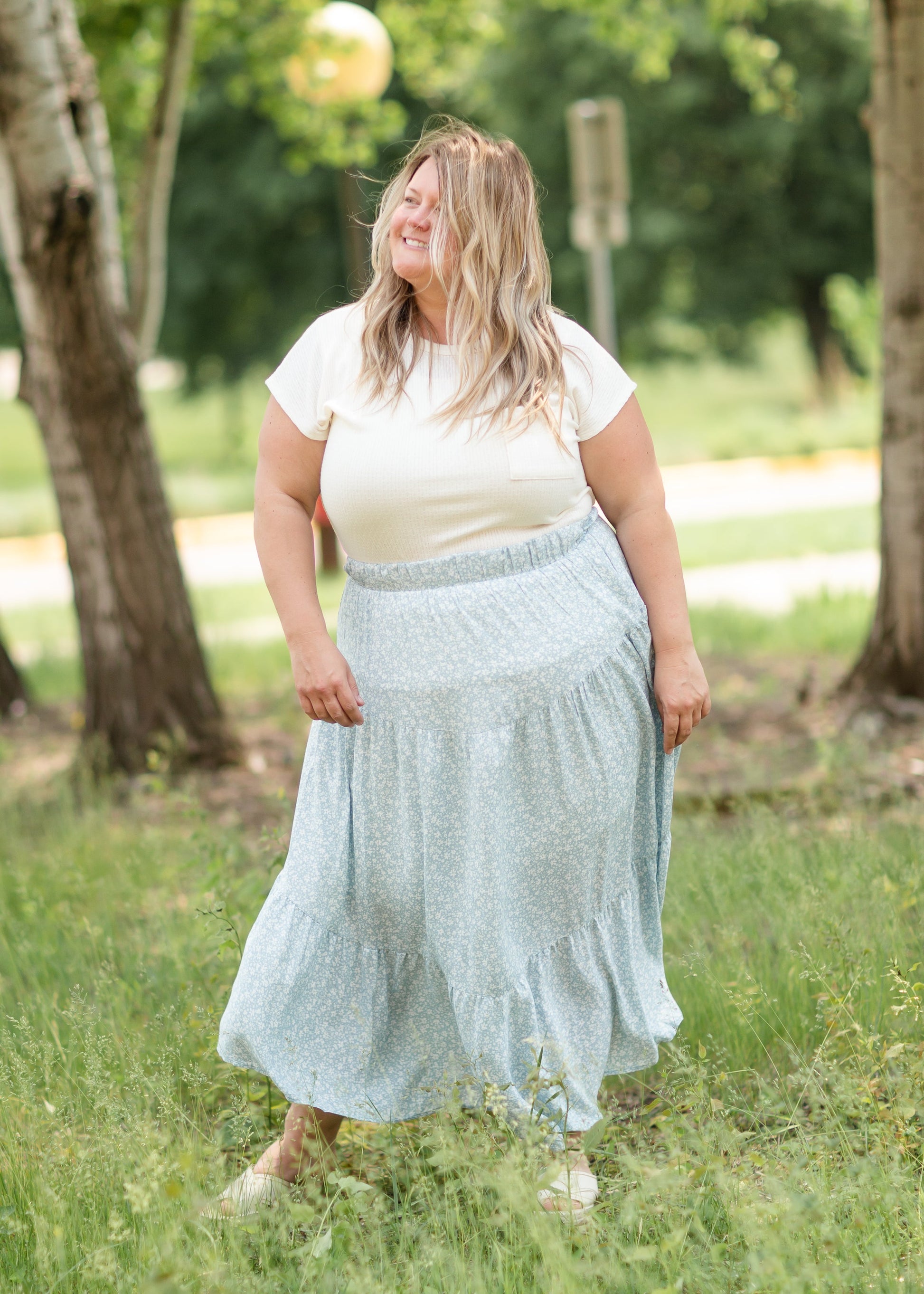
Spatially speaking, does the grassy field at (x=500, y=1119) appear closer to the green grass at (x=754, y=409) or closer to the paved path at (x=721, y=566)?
the paved path at (x=721, y=566)

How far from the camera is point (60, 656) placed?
349 inches

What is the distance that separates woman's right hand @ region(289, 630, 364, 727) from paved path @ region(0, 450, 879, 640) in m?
4.47

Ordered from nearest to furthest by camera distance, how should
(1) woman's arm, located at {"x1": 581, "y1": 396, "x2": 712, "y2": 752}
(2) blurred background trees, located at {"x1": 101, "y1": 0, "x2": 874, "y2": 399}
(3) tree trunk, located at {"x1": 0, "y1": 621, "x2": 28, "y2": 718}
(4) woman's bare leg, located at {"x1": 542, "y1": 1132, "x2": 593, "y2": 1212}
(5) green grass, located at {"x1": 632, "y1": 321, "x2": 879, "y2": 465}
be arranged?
1. (4) woman's bare leg, located at {"x1": 542, "y1": 1132, "x2": 593, "y2": 1212}
2. (1) woman's arm, located at {"x1": 581, "y1": 396, "x2": 712, "y2": 752}
3. (3) tree trunk, located at {"x1": 0, "y1": 621, "x2": 28, "y2": 718}
4. (5) green grass, located at {"x1": 632, "y1": 321, "x2": 879, "y2": 465}
5. (2) blurred background trees, located at {"x1": 101, "y1": 0, "x2": 874, "y2": 399}

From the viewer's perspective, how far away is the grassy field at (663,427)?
20.4 metres

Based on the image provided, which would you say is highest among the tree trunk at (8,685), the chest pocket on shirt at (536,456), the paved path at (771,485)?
the chest pocket on shirt at (536,456)

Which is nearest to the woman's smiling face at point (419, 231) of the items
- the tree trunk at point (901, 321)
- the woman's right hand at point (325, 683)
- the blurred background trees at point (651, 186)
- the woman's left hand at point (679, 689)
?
the woman's right hand at point (325, 683)

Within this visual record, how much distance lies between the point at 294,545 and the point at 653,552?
0.69m

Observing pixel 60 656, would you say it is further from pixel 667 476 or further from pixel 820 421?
pixel 820 421

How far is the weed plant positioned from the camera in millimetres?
2104

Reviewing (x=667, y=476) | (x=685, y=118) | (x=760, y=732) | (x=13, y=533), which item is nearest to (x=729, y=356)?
(x=685, y=118)

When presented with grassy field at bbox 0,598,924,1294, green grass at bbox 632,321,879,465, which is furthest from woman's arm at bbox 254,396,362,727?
green grass at bbox 632,321,879,465

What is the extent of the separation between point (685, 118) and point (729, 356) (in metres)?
8.01

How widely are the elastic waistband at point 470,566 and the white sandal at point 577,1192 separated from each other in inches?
42.2

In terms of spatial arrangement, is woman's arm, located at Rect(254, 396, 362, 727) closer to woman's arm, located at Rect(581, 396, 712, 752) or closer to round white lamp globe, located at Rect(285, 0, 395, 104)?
woman's arm, located at Rect(581, 396, 712, 752)
